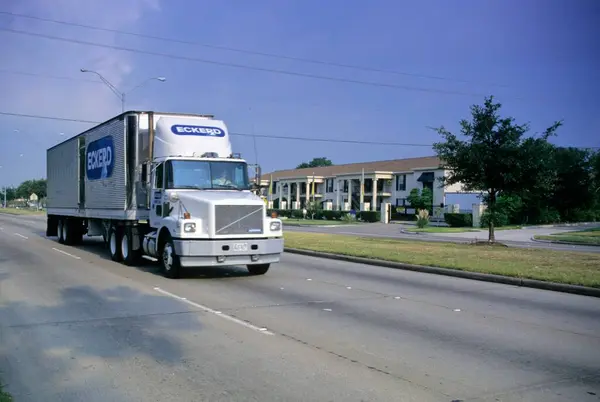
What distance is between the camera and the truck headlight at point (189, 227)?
12.2 m

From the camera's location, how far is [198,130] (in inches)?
570

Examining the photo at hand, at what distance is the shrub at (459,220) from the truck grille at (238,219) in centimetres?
3879

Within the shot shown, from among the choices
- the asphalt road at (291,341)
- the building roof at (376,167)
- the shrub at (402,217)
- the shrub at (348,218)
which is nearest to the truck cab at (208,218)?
the asphalt road at (291,341)

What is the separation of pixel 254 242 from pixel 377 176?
204ft

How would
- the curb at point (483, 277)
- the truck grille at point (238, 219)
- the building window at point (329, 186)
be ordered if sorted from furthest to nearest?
the building window at point (329, 186)
the truck grille at point (238, 219)
the curb at point (483, 277)

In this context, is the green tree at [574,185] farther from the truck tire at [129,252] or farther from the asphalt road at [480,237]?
the truck tire at [129,252]

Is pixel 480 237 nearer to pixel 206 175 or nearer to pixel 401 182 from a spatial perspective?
pixel 206 175

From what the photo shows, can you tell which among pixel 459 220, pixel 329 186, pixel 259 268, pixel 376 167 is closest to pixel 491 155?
pixel 259 268

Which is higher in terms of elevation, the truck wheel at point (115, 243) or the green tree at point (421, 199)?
the green tree at point (421, 199)

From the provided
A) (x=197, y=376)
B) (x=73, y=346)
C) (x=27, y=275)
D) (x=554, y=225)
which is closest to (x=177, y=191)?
(x=27, y=275)

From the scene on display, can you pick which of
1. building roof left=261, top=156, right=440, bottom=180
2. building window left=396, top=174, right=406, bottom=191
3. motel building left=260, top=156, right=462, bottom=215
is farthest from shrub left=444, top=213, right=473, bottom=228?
building window left=396, top=174, right=406, bottom=191

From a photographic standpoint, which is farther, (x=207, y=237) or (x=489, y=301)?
(x=207, y=237)

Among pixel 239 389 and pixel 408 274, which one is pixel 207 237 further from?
pixel 239 389

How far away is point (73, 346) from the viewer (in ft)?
22.7
